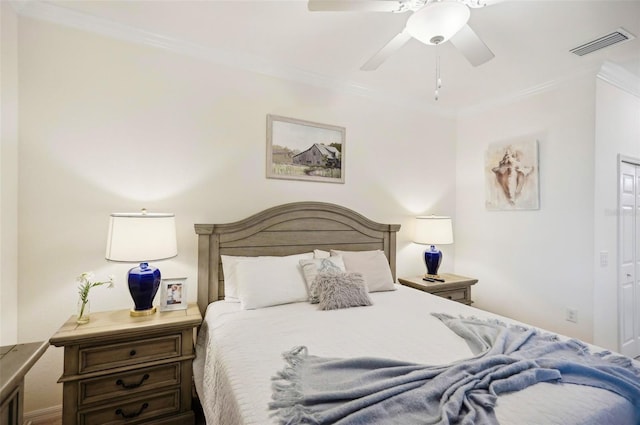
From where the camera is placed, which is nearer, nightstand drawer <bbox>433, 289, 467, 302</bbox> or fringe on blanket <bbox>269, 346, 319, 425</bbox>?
fringe on blanket <bbox>269, 346, 319, 425</bbox>

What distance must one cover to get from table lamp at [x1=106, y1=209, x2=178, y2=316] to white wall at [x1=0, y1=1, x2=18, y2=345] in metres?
0.54

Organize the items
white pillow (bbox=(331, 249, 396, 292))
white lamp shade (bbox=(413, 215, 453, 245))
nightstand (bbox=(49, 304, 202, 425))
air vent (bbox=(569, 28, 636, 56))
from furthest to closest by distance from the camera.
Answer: white lamp shade (bbox=(413, 215, 453, 245))
white pillow (bbox=(331, 249, 396, 292))
air vent (bbox=(569, 28, 636, 56))
nightstand (bbox=(49, 304, 202, 425))

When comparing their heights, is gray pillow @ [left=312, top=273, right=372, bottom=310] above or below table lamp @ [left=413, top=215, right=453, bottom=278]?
below

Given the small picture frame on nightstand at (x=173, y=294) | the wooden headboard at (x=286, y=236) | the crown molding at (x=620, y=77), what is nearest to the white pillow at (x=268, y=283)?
the wooden headboard at (x=286, y=236)

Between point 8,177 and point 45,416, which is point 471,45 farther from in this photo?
point 45,416

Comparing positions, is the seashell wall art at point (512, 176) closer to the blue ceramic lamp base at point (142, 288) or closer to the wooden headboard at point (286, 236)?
the wooden headboard at point (286, 236)

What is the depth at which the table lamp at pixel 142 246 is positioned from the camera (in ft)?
5.89

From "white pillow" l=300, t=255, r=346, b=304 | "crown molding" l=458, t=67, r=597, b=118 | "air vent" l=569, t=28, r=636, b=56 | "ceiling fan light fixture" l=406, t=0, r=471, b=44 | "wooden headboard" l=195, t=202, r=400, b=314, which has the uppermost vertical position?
"air vent" l=569, t=28, r=636, b=56

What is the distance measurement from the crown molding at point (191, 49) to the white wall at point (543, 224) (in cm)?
120

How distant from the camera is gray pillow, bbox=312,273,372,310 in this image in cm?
206

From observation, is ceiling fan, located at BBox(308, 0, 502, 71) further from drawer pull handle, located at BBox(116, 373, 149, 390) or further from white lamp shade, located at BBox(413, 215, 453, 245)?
drawer pull handle, located at BBox(116, 373, 149, 390)

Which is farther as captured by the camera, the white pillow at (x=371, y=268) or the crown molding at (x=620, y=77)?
the crown molding at (x=620, y=77)

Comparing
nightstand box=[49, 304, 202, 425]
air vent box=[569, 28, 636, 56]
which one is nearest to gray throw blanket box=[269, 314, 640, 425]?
nightstand box=[49, 304, 202, 425]

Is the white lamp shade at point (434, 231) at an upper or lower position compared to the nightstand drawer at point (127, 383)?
upper
